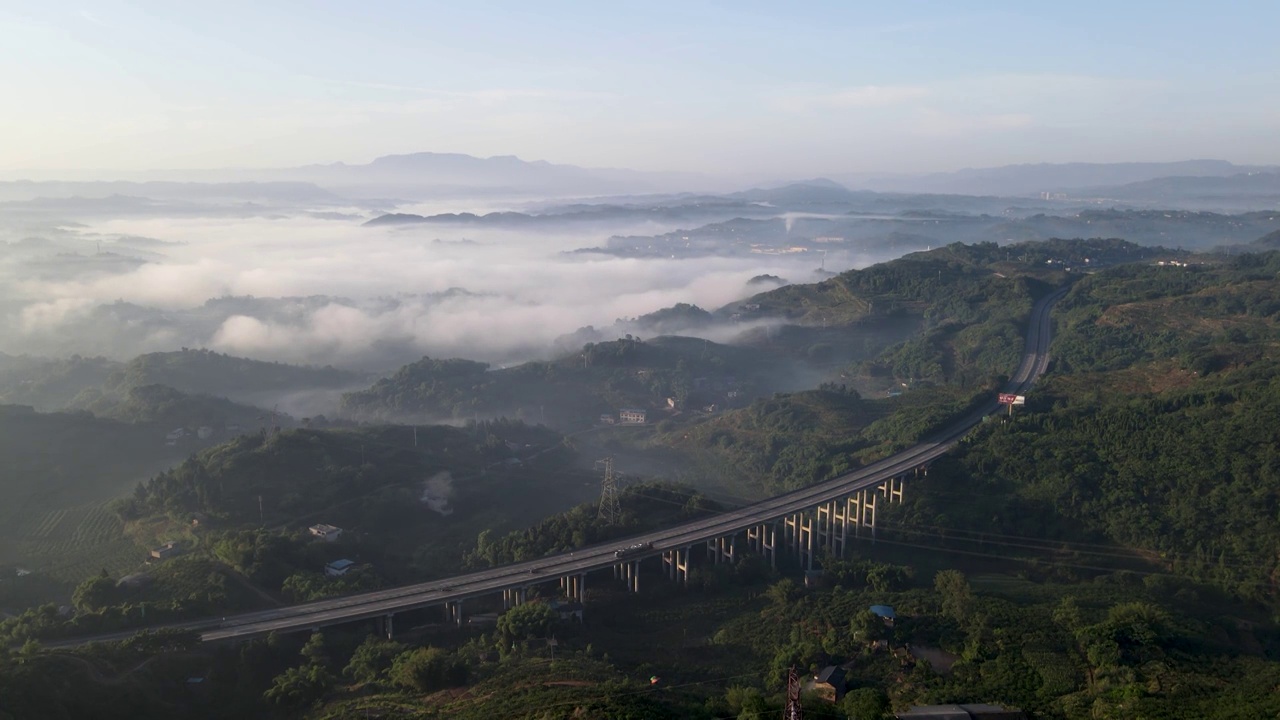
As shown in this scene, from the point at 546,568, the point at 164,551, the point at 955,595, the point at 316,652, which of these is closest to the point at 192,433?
the point at 164,551

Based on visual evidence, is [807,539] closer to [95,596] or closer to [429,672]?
[429,672]

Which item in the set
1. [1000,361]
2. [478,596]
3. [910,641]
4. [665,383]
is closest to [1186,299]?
[1000,361]

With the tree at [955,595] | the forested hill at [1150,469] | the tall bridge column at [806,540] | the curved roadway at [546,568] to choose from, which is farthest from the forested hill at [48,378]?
the tree at [955,595]

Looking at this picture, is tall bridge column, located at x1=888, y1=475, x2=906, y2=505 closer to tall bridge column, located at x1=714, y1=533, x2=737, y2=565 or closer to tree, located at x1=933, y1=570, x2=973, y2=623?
tall bridge column, located at x1=714, y1=533, x2=737, y2=565

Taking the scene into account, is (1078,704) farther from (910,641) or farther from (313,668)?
(313,668)

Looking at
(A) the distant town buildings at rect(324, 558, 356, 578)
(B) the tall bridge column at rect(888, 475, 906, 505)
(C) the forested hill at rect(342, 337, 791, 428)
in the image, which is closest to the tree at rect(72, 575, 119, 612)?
(A) the distant town buildings at rect(324, 558, 356, 578)
